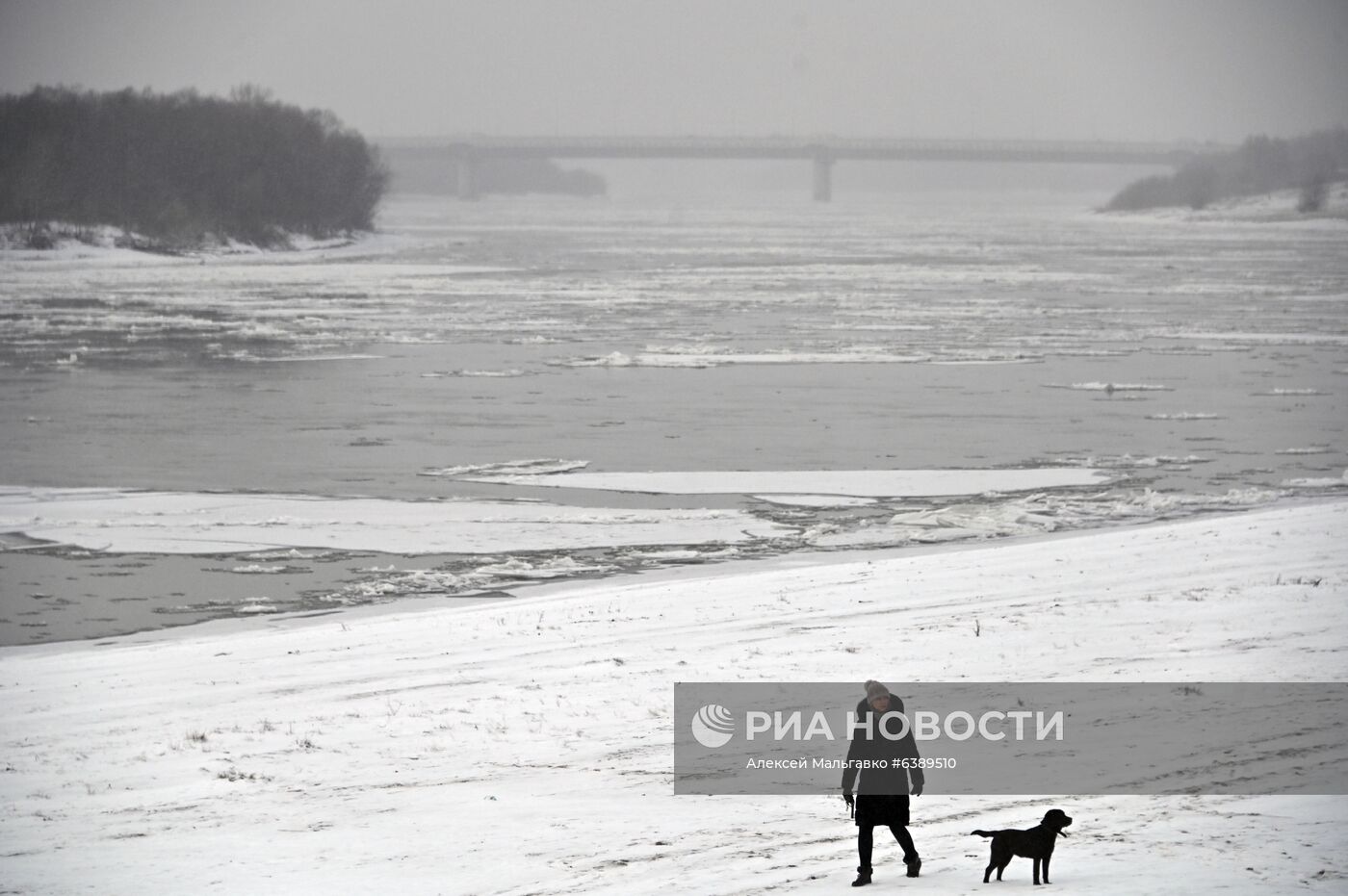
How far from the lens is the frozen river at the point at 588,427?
14.1m

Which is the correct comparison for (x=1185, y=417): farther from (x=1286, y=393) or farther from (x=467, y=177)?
(x=467, y=177)

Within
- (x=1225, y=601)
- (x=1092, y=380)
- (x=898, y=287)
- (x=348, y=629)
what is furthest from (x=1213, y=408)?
(x=898, y=287)

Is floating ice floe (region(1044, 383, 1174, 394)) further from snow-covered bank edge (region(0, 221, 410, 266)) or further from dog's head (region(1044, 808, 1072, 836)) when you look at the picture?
snow-covered bank edge (region(0, 221, 410, 266))

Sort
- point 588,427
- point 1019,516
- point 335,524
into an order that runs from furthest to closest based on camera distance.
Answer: point 588,427 < point 1019,516 < point 335,524

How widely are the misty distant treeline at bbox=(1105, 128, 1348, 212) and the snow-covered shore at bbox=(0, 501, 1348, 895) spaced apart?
403ft

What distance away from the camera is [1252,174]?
14288 cm

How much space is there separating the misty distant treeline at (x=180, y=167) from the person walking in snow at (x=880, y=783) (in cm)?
6824

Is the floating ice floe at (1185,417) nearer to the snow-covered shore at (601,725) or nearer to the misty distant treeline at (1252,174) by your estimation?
the snow-covered shore at (601,725)

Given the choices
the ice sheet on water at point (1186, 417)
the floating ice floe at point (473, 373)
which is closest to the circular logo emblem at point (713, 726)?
the ice sheet on water at point (1186, 417)

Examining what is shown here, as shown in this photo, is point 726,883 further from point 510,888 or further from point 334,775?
point 334,775

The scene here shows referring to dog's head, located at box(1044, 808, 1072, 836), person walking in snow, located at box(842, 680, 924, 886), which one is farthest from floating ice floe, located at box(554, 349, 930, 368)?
dog's head, located at box(1044, 808, 1072, 836)

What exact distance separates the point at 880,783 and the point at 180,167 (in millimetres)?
83006

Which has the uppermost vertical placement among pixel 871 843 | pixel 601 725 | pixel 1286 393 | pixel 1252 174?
pixel 1252 174

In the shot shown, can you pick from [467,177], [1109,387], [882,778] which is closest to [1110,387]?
[1109,387]
